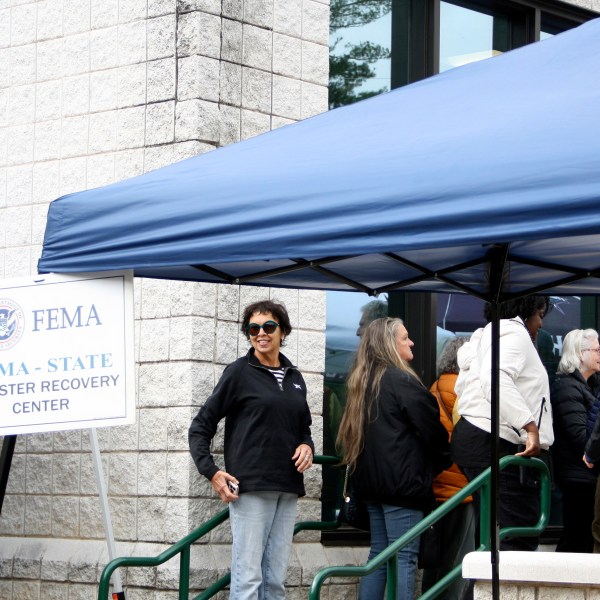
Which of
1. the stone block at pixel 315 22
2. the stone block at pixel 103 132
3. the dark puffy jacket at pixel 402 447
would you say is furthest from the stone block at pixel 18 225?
the dark puffy jacket at pixel 402 447

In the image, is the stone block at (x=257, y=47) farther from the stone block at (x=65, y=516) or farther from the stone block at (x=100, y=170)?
the stone block at (x=65, y=516)

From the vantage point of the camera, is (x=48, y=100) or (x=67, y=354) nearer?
(x=67, y=354)

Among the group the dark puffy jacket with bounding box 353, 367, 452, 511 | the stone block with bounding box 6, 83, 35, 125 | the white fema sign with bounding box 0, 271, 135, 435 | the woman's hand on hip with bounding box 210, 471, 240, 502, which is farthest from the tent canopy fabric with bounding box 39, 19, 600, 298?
the stone block with bounding box 6, 83, 35, 125

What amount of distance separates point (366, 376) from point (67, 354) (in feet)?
9.62

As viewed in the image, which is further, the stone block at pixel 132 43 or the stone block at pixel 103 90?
the stone block at pixel 103 90

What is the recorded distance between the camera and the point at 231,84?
7.88 meters

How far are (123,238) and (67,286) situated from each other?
1.38ft

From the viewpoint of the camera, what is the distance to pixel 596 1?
10.1 meters

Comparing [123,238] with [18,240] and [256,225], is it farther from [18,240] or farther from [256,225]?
[18,240]

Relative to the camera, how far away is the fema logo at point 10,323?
497 cm

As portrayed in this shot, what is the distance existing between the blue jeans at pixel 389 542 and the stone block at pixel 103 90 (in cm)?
288

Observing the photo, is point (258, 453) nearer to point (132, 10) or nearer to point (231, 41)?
point (231, 41)

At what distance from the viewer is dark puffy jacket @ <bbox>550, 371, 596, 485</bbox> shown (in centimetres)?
801

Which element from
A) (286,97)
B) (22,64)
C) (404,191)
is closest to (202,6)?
(286,97)
